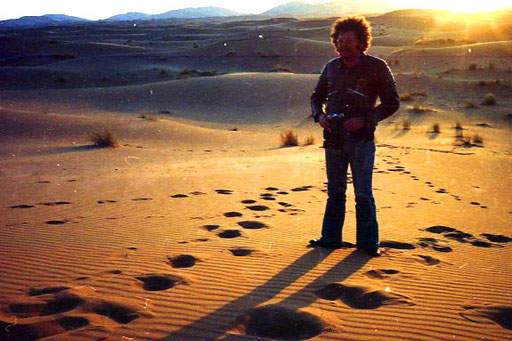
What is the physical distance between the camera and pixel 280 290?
152 inches

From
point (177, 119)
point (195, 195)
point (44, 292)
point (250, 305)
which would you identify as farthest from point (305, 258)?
point (177, 119)

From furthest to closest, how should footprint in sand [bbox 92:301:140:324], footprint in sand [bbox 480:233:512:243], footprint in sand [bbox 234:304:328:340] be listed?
footprint in sand [bbox 480:233:512:243] < footprint in sand [bbox 92:301:140:324] < footprint in sand [bbox 234:304:328:340]

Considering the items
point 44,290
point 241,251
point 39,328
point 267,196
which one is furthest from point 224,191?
point 39,328

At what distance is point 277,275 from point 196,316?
0.99 metres

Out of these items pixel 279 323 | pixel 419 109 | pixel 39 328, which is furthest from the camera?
pixel 419 109

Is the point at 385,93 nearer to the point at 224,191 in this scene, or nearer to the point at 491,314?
the point at 491,314

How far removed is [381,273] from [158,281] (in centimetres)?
188

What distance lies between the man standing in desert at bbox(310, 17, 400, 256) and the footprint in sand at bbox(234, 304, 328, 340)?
1.52 m

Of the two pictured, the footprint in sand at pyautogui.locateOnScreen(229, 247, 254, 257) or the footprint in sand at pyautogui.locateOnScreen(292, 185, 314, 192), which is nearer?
the footprint in sand at pyautogui.locateOnScreen(229, 247, 254, 257)

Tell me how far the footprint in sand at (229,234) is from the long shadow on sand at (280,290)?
0.94m

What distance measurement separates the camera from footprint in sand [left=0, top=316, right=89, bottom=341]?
3051 millimetres

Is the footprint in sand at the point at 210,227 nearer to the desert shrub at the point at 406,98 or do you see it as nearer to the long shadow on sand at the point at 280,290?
the long shadow on sand at the point at 280,290

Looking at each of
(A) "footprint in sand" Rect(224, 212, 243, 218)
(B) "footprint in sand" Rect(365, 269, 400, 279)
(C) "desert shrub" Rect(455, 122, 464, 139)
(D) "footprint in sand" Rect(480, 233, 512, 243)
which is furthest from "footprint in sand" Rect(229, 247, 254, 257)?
(C) "desert shrub" Rect(455, 122, 464, 139)

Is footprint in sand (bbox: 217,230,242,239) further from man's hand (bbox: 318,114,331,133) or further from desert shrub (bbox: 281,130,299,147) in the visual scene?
desert shrub (bbox: 281,130,299,147)
